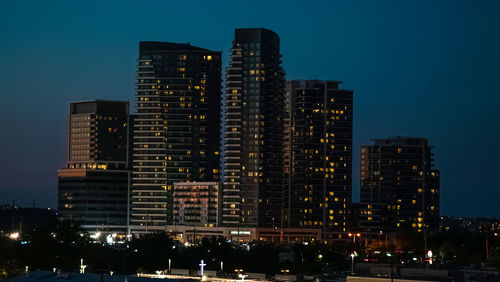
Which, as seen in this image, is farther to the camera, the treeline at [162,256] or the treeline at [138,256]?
the treeline at [138,256]

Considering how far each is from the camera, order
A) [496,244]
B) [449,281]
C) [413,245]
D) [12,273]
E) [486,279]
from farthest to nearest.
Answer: [413,245]
[496,244]
[12,273]
[486,279]
[449,281]

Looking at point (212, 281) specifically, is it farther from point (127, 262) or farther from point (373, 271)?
point (127, 262)

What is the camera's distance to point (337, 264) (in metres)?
152

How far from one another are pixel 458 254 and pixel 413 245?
61.8 metres

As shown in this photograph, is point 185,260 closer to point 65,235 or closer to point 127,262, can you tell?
point 127,262

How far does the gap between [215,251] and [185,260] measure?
7.03m

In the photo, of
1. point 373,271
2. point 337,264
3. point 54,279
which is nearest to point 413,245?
point 337,264

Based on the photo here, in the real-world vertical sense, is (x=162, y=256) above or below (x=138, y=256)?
above

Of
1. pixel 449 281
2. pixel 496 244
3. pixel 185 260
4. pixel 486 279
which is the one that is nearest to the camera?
pixel 449 281

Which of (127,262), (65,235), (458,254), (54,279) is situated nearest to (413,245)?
(458,254)

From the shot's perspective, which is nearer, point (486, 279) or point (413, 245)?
point (486, 279)

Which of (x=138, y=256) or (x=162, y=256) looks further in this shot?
(x=138, y=256)

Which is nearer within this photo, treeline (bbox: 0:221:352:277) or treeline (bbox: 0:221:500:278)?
treeline (bbox: 0:221:500:278)

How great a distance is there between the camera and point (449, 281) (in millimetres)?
61688
